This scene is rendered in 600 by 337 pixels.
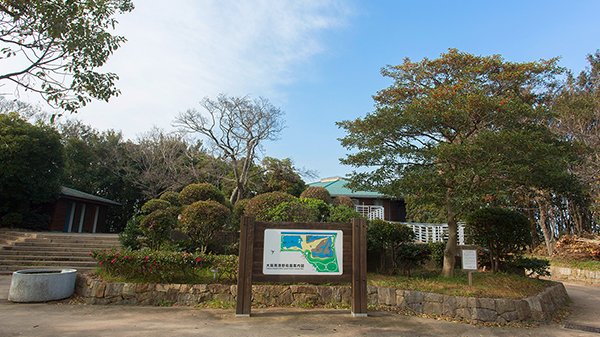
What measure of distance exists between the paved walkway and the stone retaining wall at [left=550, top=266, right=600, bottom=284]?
23.3ft

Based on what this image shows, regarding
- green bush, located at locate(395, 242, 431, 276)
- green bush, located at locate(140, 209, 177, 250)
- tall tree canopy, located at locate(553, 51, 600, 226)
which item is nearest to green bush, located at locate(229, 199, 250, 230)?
green bush, located at locate(140, 209, 177, 250)

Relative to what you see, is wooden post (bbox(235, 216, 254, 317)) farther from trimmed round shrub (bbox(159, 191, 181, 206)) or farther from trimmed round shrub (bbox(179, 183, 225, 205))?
trimmed round shrub (bbox(159, 191, 181, 206))

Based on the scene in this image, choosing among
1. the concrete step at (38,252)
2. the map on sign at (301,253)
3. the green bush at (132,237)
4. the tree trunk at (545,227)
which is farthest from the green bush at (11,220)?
the tree trunk at (545,227)

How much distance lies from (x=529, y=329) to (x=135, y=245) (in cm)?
922

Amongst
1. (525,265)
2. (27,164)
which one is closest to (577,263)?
(525,265)

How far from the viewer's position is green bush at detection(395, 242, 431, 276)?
9.07 meters

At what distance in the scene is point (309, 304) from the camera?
7.00 metres

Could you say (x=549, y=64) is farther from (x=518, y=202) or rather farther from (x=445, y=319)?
(x=445, y=319)

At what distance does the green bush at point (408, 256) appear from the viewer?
9070 millimetres

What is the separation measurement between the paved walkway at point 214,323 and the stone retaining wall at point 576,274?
7093mm

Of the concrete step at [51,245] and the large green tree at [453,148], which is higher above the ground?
the large green tree at [453,148]

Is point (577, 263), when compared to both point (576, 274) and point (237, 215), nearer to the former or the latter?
point (576, 274)

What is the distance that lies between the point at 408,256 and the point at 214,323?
5.65 meters

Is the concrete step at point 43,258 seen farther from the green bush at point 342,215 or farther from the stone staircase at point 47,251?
the green bush at point 342,215
